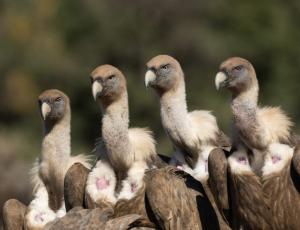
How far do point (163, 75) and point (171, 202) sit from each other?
146 cm

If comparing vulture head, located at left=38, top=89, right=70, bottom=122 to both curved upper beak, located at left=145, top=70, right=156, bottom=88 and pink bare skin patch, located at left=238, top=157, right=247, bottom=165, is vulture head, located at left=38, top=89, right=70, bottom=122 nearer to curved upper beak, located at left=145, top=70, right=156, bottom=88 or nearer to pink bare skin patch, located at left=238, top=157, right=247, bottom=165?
curved upper beak, located at left=145, top=70, right=156, bottom=88

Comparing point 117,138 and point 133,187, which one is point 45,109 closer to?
point 117,138

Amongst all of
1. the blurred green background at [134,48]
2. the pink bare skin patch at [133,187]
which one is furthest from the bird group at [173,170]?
the blurred green background at [134,48]

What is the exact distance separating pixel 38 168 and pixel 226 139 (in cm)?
177

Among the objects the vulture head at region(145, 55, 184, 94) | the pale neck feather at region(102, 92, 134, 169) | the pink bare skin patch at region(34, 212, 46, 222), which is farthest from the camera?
the pink bare skin patch at region(34, 212, 46, 222)

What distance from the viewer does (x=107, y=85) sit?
12367 millimetres

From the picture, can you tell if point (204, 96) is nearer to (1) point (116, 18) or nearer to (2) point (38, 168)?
(1) point (116, 18)

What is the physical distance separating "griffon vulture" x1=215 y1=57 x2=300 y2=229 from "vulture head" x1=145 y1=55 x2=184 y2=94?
107 centimetres

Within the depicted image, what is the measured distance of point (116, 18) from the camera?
151 feet

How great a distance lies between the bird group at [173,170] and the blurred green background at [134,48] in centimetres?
2021

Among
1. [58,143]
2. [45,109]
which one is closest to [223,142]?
[58,143]

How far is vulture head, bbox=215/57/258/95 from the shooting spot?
11.5 meters

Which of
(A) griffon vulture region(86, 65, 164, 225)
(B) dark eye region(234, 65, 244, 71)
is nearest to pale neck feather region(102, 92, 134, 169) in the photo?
(A) griffon vulture region(86, 65, 164, 225)

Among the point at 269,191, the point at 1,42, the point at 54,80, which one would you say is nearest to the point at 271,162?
the point at 269,191
